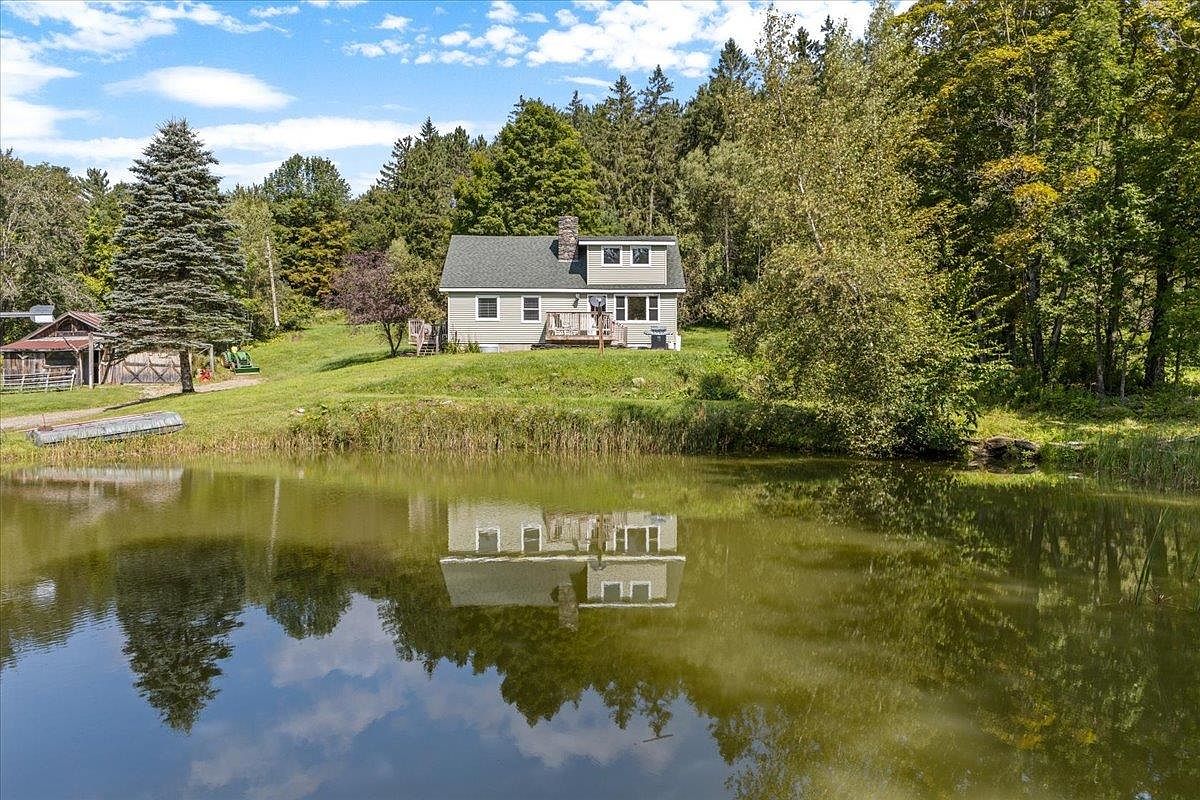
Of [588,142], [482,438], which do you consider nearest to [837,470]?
[482,438]

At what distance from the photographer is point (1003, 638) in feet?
31.1

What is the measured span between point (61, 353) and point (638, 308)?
25.8m

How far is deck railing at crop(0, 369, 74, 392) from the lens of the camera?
107ft

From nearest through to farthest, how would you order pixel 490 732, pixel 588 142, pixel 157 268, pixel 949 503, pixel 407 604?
pixel 490 732 < pixel 407 604 < pixel 949 503 < pixel 157 268 < pixel 588 142

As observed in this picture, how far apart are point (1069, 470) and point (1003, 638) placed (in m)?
12.5

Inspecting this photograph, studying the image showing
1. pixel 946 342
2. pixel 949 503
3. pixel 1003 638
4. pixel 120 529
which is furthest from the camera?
pixel 946 342

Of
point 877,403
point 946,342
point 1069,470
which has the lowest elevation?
point 1069,470

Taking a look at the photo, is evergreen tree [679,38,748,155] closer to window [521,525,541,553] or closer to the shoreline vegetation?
the shoreline vegetation

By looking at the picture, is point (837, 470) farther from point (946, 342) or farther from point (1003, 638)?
point (1003, 638)

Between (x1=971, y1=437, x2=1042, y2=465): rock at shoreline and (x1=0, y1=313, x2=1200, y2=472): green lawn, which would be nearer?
(x1=971, y1=437, x2=1042, y2=465): rock at shoreline

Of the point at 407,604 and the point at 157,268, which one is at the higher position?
the point at 157,268

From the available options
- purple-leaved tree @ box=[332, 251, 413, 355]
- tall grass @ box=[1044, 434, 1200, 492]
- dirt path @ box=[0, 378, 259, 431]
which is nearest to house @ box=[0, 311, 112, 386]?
dirt path @ box=[0, 378, 259, 431]

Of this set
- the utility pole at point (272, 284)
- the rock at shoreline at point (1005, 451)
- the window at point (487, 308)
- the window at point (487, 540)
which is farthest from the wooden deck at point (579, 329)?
the utility pole at point (272, 284)

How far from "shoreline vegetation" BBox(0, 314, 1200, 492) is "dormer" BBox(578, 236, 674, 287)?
7.83 m
